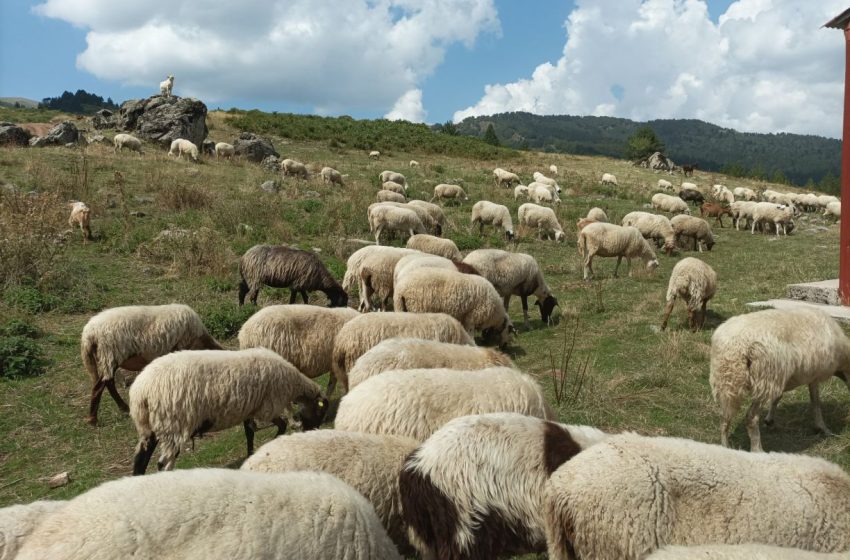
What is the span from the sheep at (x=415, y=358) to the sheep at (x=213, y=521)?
264 cm

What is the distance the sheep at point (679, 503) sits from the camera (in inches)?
127

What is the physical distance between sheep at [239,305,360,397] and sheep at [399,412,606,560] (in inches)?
140

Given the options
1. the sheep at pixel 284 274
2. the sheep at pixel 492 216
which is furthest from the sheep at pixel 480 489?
the sheep at pixel 492 216

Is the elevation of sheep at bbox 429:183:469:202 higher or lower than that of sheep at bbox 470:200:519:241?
higher

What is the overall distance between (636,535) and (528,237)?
16.7 meters

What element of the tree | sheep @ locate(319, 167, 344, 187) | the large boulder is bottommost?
sheep @ locate(319, 167, 344, 187)

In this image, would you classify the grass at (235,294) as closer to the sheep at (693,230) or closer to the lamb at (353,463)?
the sheep at (693,230)

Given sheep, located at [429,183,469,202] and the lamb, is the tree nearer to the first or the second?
sheep, located at [429,183,469,202]

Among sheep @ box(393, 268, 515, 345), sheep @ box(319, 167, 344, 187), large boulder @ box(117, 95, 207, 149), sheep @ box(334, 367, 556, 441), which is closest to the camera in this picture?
sheep @ box(334, 367, 556, 441)

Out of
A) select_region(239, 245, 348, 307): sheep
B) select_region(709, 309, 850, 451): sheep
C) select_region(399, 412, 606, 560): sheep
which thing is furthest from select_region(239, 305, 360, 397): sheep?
select_region(709, 309, 850, 451): sheep

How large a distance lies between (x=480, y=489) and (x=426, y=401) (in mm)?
1162

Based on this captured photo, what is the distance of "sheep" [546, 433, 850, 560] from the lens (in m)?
3.22

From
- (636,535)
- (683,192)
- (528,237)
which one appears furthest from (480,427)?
(683,192)

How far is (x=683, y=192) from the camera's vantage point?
32.5 metres
